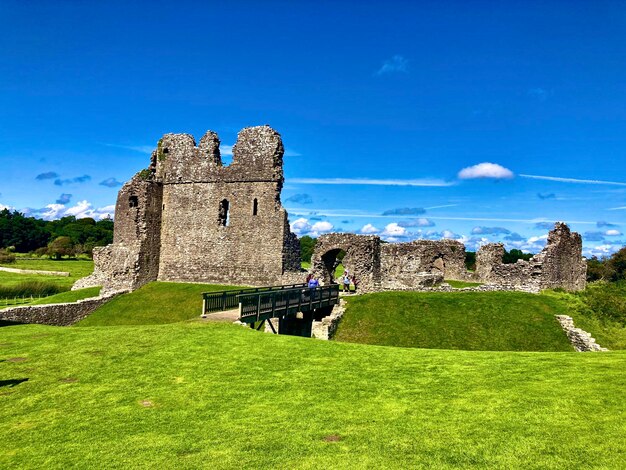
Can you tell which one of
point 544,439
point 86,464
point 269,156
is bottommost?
point 86,464

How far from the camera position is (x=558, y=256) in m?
33.9

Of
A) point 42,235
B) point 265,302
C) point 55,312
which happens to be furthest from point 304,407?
point 42,235

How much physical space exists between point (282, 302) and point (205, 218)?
18342mm

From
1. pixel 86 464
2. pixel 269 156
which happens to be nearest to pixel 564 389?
pixel 86 464

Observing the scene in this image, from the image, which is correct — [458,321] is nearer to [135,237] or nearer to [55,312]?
[55,312]

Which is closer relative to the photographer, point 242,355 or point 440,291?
point 242,355

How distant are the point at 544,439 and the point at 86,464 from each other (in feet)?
25.5

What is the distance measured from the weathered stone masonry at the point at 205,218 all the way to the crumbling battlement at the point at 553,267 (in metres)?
16.1

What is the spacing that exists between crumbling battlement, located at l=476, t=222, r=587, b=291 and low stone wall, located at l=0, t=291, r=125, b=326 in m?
29.6

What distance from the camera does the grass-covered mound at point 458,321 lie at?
952 inches

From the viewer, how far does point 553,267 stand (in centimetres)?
3312

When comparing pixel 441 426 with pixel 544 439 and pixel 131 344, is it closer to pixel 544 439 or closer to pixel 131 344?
pixel 544 439

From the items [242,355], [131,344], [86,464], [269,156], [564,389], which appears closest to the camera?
[86,464]

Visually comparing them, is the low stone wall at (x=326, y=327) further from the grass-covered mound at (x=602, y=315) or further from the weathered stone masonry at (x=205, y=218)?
the grass-covered mound at (x=602, y=315)
